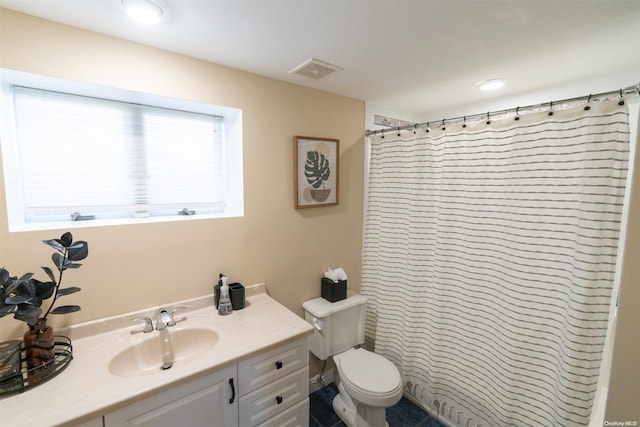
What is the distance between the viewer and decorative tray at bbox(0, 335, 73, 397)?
92 centimetres

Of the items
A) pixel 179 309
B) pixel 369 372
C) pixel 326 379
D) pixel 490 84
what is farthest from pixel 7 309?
pixel 490 84

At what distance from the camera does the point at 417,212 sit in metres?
1.87

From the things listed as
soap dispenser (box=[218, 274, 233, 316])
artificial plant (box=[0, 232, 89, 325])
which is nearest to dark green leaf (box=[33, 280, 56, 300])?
artificial plant (box=[0, 232, 89, 325])

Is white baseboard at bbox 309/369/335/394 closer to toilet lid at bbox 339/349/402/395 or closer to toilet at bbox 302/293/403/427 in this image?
toilet at bbox 302/293/403/427

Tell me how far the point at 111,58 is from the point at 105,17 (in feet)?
0.64

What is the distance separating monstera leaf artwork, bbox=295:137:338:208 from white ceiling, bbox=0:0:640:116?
1.45ft

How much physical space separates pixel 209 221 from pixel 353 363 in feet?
4.21

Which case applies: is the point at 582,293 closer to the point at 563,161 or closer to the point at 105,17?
the point at 563,161

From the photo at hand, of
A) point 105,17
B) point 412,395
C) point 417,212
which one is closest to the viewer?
point 105,17

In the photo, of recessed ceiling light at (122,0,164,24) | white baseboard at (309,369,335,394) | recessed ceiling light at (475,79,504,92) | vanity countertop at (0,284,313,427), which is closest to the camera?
vanity countertop at (0,284,313,427)

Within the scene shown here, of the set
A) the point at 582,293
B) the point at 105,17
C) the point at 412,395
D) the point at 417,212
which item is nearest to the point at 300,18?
the point at 105,17

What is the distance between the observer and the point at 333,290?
1.96 m

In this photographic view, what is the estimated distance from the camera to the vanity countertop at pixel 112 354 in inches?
34.2

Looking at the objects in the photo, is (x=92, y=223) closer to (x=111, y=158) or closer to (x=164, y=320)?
(x=111, y=158)
